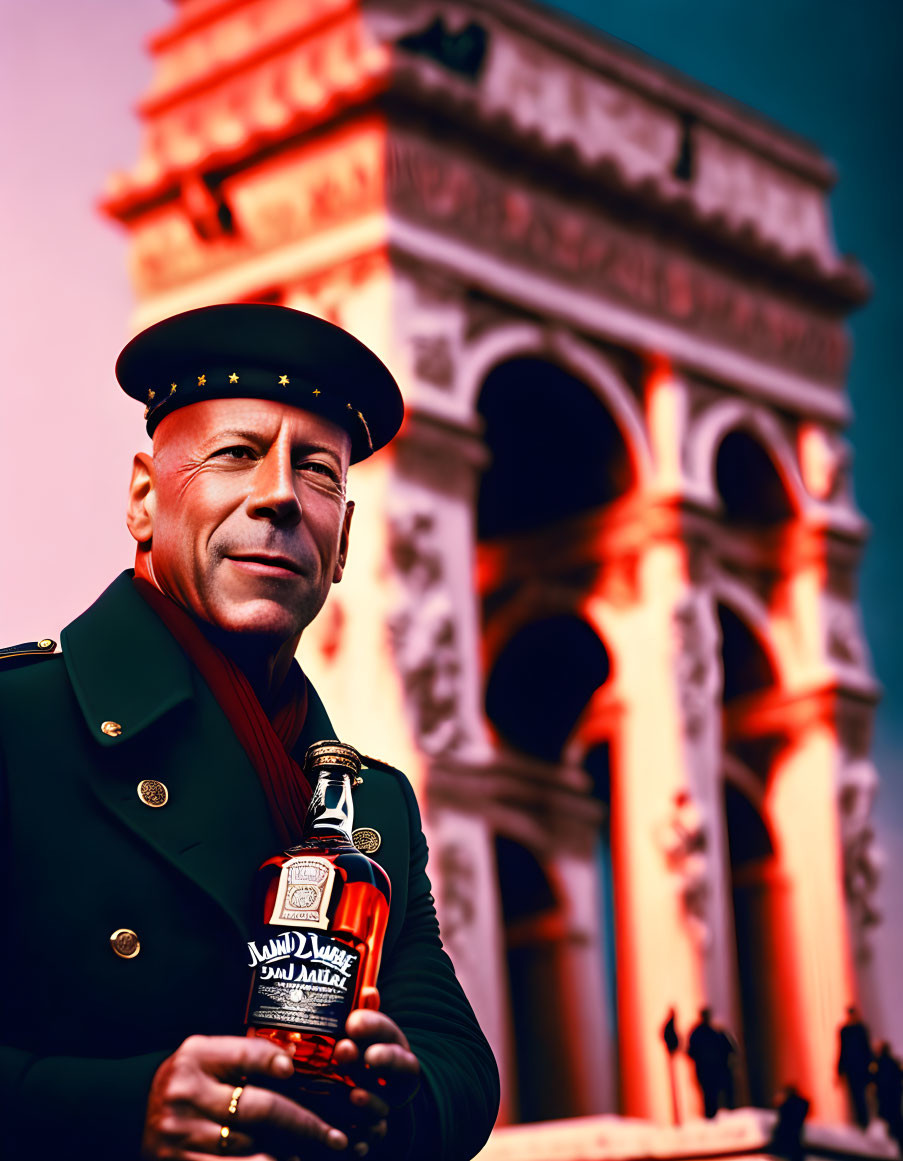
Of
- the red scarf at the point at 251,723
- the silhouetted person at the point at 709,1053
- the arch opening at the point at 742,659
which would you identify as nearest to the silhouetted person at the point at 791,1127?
the silhouetted person at the point at 709,1053

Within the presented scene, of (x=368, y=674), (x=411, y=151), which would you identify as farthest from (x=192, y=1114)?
(x=411, y=151)

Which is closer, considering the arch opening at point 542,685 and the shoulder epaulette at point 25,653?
the shoulder epaulette at point 25,653

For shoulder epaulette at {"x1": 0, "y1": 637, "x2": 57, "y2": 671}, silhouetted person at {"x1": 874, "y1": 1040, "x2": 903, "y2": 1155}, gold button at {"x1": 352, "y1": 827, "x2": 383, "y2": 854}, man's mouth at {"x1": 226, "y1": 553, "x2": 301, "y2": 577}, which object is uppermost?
silhouetted person at {"x1": 874, "y1": 1040, "x2": 903, "y2": 1155}

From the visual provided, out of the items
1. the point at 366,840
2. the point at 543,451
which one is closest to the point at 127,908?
the point at 366,840

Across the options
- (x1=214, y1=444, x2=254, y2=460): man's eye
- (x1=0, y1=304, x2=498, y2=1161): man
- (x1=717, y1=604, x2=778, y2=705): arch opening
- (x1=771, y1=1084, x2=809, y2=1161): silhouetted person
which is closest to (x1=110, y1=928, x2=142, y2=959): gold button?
(x1=0, y1=304, x2=498, y2=1161): man

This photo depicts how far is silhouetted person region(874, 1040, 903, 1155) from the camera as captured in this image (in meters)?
14.9

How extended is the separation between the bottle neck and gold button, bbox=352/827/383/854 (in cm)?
28

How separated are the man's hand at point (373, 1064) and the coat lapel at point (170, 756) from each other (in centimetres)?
34

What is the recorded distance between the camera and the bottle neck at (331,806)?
331 cm

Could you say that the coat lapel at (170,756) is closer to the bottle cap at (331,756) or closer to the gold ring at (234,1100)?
the bottle cap at (331,756)

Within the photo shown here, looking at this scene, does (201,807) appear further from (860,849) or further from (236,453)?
(860,849)

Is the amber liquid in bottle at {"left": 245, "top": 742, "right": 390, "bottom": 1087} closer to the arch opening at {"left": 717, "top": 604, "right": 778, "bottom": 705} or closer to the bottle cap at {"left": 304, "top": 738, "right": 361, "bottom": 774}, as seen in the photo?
the bottle cap at {"left": 304, "top": 738, "right": 361, "bottom": 774}

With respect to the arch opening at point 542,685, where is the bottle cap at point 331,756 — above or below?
below

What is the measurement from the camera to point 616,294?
20.0 m
